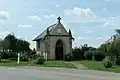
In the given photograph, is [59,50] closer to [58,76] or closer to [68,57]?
[68,57]

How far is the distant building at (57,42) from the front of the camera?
2539 inches

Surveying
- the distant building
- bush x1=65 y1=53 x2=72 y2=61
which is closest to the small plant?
bush x1=65 y1=53 x2=72 y2=61

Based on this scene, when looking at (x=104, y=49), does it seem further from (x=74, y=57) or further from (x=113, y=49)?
(x=74, y=57)

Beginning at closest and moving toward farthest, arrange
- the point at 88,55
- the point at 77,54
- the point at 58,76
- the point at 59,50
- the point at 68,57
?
the point at 58,76 → the point at 68,57 → the point at 77,54 → the point at 88,55 → the point at 59,50

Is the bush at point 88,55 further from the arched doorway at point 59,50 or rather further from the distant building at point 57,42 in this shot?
the arched doorway at point 59,50

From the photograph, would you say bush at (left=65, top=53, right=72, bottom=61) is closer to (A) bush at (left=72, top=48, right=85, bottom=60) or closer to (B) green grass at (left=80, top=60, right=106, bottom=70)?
(A) bush at (left=72, top=48, right=85, bottom=60)

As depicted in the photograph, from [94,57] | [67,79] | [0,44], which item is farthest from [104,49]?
[0,44]

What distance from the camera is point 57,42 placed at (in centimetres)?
6506

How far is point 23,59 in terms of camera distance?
60.0 m

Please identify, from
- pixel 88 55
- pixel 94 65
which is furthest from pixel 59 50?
pixel 94 65

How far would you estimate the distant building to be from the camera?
212ft

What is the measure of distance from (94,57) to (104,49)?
667 inches

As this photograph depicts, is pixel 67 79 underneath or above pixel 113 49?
underneath

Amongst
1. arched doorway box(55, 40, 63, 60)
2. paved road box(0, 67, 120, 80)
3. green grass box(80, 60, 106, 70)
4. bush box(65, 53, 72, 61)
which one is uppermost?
arched doorway box(55, 40, 63, 60)
